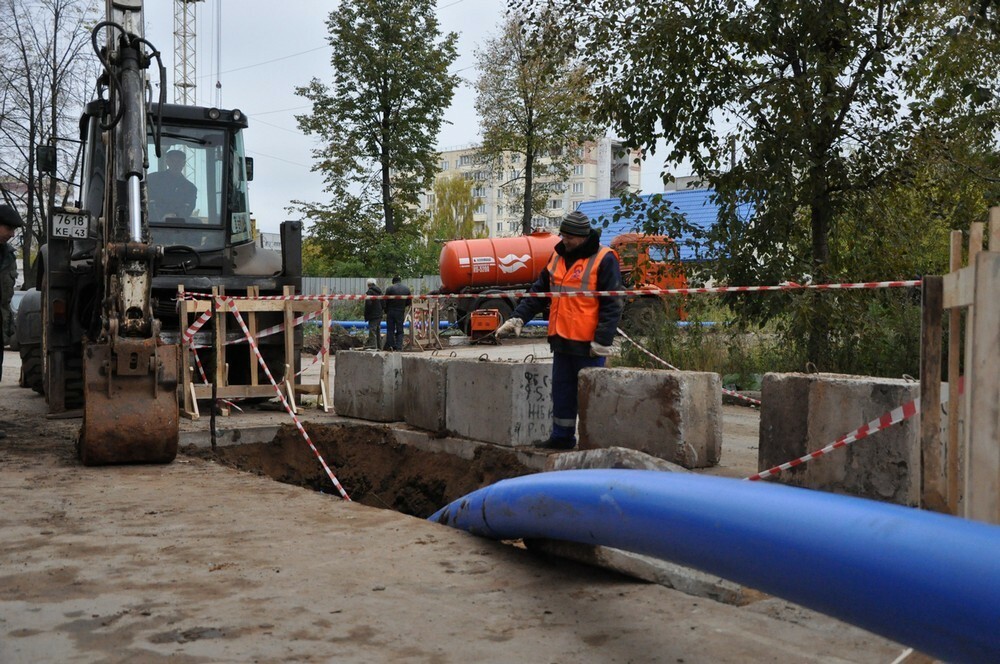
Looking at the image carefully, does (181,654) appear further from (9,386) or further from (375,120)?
(375,120)

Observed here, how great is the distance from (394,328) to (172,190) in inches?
454

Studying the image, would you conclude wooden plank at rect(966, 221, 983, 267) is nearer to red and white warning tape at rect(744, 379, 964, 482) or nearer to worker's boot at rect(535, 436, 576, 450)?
red and white warning tape at rect(744, 379, 964, 482)

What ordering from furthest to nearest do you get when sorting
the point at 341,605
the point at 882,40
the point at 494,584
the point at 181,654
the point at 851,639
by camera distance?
the point at 882,40, the point at 494,584, the point at 341,605, the point at 851,639, the point at 181,654

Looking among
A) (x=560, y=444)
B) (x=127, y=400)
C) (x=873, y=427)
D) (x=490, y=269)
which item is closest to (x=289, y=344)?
(x=127, y=400)

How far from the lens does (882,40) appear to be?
10.4m

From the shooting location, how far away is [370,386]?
1045cm

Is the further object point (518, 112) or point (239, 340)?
point (518, 112)

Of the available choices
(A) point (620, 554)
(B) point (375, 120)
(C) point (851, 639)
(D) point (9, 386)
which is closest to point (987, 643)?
(C) point (851, 639)

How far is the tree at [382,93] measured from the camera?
107ft

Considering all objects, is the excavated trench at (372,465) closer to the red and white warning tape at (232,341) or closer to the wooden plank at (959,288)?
the red and white warning tape at (232,341)

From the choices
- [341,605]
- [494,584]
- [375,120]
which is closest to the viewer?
[341,605]

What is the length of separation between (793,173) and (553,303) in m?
4.13

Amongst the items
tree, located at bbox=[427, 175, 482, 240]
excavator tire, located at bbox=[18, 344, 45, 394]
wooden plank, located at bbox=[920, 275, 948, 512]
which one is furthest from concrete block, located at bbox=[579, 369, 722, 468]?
tree, located at bbox=[427, 175, 482, 240]

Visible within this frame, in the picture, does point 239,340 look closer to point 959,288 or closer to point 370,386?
point 370,386
